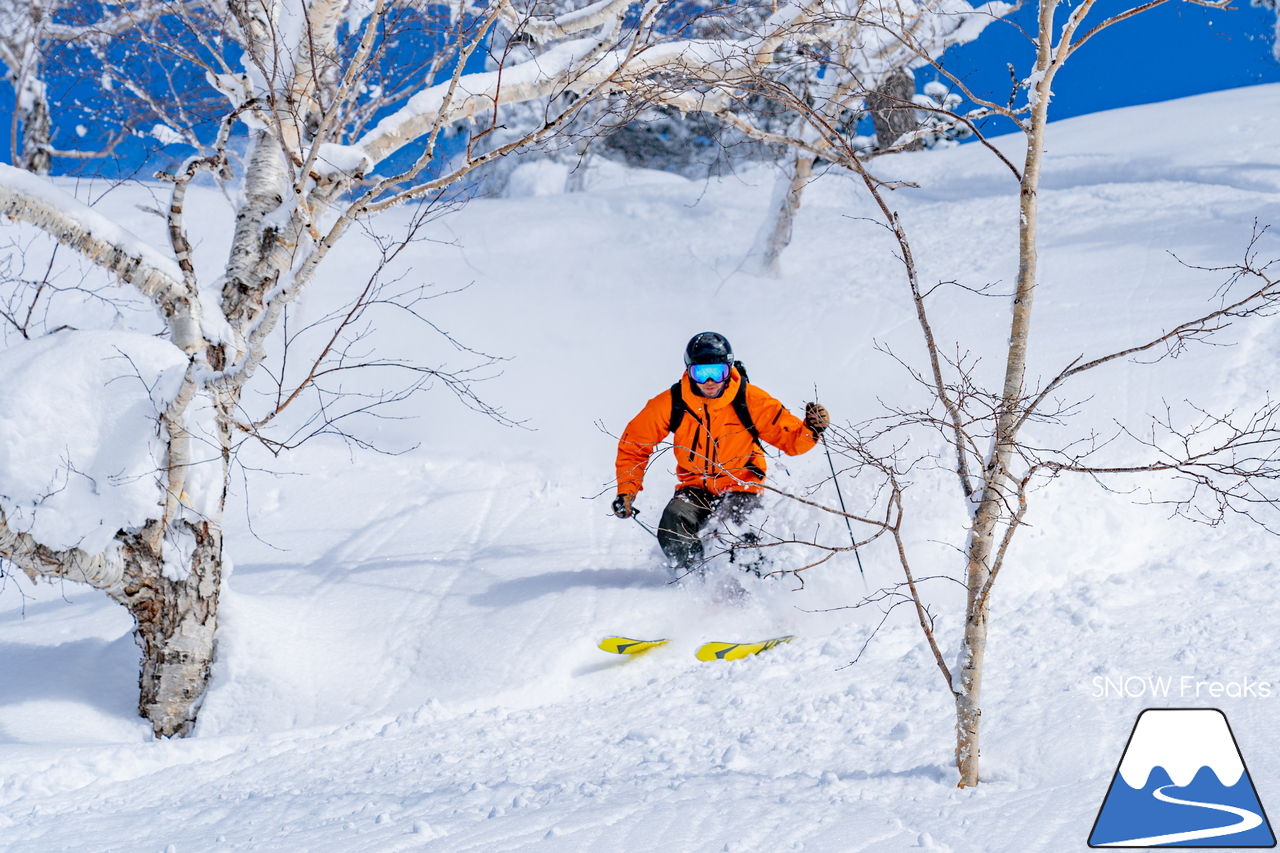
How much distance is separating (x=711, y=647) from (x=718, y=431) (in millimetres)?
1184

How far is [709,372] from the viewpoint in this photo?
438 centimetres

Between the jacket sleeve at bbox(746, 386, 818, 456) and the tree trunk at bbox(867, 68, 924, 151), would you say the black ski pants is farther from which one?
the tree trunk at bbox(867, 68, 924, 151)

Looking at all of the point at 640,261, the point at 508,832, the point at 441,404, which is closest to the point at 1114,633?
the point at 508,832

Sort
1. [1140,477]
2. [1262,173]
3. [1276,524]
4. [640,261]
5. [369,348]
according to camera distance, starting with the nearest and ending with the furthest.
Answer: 1. [1276,524]
2. [1140,477]
3. [369,348]
4. [1262,173]
5. [640,261]

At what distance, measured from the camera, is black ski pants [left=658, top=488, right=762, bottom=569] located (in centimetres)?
455

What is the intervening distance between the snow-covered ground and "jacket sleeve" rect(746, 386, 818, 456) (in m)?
0.72

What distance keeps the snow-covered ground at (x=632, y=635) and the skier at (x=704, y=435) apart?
38cm

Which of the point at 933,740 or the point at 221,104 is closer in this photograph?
the point at 933,740

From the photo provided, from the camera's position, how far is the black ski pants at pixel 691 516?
4555mm

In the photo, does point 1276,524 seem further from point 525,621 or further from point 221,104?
point 221,104

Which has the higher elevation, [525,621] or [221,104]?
[221,104]

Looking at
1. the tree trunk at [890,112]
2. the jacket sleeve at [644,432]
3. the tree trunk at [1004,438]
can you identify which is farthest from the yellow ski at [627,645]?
the tree trunk at [890,112]

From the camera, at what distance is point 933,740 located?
280 cm

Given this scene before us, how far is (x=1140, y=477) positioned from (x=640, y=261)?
7.24 metres
